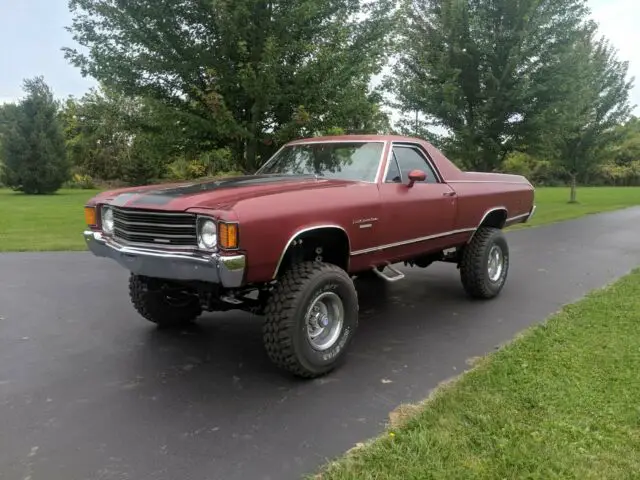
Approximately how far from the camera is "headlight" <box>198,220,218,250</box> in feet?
11.7

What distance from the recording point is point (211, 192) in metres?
3.96

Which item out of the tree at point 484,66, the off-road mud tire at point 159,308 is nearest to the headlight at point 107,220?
the off-road mud tire at point 159,308

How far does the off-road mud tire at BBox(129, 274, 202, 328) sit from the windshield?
1506 millimetres

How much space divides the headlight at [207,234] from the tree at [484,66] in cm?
1066

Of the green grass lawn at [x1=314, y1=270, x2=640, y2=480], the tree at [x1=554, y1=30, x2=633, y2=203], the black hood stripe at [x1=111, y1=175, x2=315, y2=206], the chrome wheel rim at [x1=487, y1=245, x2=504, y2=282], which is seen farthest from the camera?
the tree at [x1=554, y1=30, x2=633, y2=203]

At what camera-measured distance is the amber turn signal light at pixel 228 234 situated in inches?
137

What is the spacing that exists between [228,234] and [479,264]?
345 cm

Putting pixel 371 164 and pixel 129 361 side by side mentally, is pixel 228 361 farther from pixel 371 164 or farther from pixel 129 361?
pixel 371 164

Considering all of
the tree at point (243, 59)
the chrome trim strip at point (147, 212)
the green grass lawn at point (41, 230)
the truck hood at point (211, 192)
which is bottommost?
the green grass lawn at point (41, 230)

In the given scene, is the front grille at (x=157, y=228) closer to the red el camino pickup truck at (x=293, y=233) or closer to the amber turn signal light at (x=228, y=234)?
the red el camino pickup truck at (x=293, y=233)

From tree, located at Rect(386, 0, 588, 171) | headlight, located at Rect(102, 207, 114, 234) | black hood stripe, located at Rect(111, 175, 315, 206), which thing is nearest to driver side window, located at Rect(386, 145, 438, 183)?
black hood stripe, located at Rect(111, 175, 315, 206)

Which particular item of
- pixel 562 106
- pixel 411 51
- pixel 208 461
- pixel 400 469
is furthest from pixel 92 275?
pixel 562 106

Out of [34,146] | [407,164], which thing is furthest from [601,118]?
[34,146]

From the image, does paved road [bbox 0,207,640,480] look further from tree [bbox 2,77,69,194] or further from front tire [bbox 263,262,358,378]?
tree [bbox 2,77,69,194]
